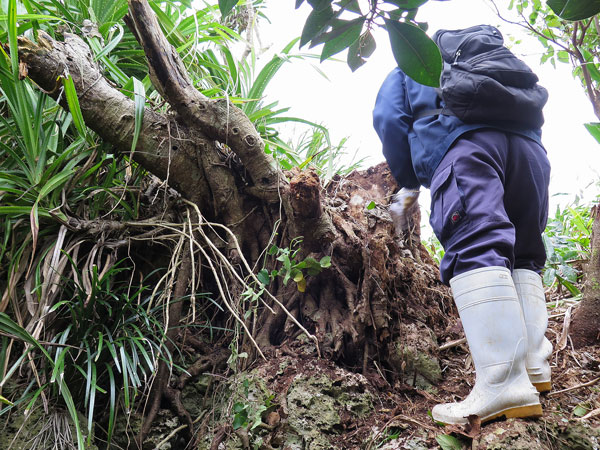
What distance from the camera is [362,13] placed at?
61 centimetres

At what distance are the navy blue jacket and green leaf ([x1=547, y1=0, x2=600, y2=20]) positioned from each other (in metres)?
1.02

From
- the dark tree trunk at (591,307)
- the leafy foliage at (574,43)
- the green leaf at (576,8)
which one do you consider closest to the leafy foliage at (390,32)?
the green leaf at (576,8)

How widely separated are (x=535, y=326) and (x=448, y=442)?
2.04 ft

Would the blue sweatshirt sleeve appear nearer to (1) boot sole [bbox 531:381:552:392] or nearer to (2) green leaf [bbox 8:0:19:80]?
(1) boot sole [bbox 531:381:552:392]

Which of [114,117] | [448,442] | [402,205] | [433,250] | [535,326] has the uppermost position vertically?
[114,117]

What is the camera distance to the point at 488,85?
148 centimetres

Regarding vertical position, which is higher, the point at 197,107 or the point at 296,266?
the point at 197,107

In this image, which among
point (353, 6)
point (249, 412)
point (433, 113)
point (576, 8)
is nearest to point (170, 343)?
point (249, 412)

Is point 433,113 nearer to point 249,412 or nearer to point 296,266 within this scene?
point 296,266

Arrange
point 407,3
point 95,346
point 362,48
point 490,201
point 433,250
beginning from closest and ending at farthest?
point 407,3, point 362,48, point 490,201, point 95,346, point 433,250

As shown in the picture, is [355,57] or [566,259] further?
[566,259]

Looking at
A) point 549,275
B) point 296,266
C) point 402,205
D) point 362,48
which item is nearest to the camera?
point 362,48

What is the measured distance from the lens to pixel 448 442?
4.36 ft

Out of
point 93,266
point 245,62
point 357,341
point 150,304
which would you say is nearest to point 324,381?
point 357,341
